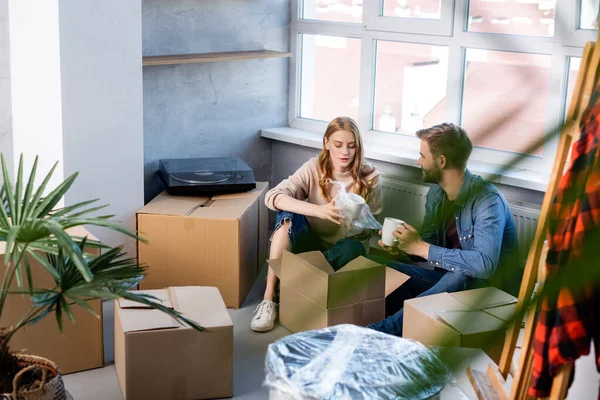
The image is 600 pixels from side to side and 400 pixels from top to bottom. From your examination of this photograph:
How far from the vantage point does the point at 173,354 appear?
2.49 meters

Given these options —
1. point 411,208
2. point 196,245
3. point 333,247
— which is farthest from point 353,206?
point 411,208

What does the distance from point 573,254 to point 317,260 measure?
266 cm

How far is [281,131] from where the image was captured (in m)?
4.34

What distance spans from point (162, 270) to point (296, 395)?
55.1 inches

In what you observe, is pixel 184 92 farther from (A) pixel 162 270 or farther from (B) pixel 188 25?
(A) pixel 162 270

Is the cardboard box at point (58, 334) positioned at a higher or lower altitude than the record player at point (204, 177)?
lower

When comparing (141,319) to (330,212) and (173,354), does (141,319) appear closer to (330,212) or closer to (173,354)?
(173,354)

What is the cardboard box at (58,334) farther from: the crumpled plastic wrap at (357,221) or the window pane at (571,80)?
the window pane at (571,80)

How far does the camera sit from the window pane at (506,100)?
0.22 meters

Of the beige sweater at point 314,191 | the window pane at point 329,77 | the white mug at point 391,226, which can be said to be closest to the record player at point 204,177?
the beige sweater at point 314,191

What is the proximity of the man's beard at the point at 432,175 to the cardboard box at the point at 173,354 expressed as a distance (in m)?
2.23

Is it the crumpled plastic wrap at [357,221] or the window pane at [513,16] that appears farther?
the crumpled plastic wrap at [357,221]

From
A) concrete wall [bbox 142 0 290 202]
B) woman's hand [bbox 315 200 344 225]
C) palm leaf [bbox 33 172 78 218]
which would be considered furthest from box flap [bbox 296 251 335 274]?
concrete wall [bbox 142 0 290 202]

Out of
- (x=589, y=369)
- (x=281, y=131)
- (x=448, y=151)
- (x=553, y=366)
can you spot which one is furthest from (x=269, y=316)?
(x=448, y=151)
